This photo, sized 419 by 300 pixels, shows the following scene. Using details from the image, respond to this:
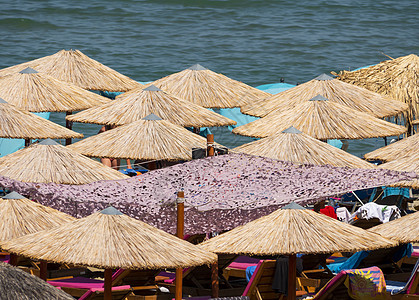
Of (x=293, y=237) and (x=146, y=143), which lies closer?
(x=293, y=237)

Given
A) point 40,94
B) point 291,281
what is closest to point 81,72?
point 40,94

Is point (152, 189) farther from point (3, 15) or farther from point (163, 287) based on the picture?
point (3, 15)

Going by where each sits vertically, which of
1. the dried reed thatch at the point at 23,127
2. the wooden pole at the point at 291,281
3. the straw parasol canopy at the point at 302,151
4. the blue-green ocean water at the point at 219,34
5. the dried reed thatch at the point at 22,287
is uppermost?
the dried reed thatch at the point at 22,287

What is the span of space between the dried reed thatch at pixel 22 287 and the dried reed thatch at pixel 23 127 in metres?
7.20

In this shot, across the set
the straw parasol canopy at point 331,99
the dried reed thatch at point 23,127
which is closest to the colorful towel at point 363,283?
the dried reed thatch at point 23,127

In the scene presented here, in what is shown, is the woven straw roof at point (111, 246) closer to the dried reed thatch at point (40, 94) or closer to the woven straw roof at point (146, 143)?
the woven straw roof at point (146, 143)

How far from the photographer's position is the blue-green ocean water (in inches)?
1532

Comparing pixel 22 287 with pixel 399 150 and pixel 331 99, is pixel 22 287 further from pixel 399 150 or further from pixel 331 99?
pixel 331 99

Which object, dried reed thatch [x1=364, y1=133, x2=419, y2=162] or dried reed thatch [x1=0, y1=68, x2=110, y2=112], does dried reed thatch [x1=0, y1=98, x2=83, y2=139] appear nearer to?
dried reed thatch [x1=0, y1=68, x2=110, y2=112]

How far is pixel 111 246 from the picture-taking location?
7.25 meters

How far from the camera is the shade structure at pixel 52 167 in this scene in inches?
397

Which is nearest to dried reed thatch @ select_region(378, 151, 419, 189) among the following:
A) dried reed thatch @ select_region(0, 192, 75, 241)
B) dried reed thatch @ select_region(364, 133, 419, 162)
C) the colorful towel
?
dried reed thatch @ select_region(364, 133, 419, 162)

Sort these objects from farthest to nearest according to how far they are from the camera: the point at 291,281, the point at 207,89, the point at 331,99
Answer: the point at 207,89, the point at 331,99, the point at 291,281

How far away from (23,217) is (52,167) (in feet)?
5.86
